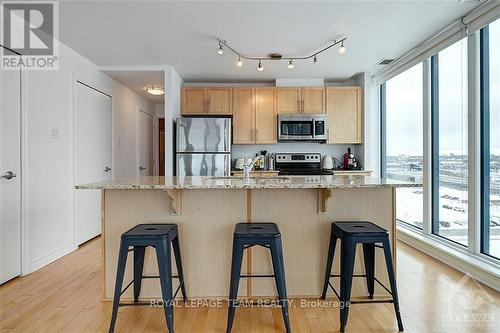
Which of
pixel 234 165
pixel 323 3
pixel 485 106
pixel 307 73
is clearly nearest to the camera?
pixel 323 3

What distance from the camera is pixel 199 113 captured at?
14.7ft

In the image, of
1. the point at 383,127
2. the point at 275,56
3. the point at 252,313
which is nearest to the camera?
the point at 252,313

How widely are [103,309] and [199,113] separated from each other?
121 inches

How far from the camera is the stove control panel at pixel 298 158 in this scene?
4.73 meters

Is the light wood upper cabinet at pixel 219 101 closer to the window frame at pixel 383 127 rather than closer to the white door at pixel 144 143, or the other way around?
the white door at pixel 144 143

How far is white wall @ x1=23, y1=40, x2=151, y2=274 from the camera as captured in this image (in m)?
2.76

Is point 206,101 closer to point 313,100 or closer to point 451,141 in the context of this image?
point 313,100

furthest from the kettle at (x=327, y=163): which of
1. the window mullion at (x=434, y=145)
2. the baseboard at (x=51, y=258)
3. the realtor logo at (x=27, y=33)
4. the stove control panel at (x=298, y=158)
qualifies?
the realtor logo at (x=27, y=33)

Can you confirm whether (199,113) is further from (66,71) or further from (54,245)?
(54,245)

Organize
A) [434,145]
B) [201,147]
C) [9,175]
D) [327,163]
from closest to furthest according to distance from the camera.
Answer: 1. [9,175]
2. [434,145]
3. [201,147]
4. [327,163]

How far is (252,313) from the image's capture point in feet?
6.53

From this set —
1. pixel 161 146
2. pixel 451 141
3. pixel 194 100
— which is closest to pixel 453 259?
pixel 451 141

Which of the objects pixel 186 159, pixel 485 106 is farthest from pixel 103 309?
pixel 485 106

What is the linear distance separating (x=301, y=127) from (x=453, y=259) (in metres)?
2.57
